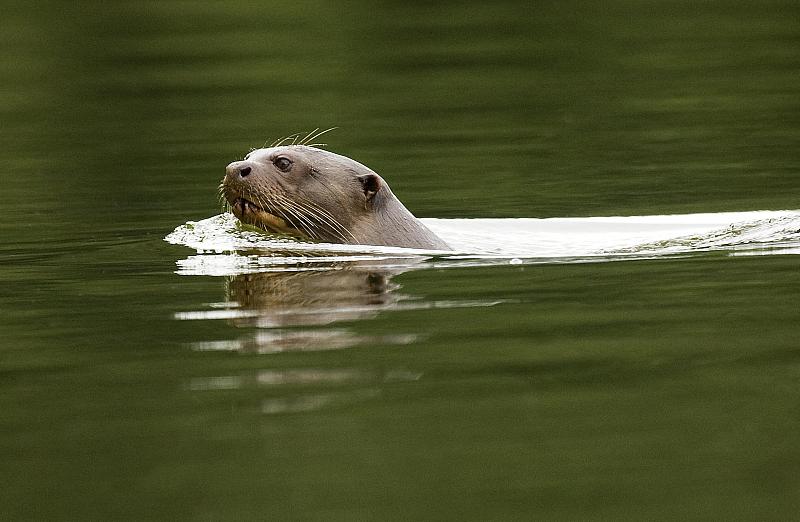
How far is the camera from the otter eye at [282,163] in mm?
9391

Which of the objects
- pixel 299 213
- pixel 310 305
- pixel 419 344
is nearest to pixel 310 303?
pixel 310 305

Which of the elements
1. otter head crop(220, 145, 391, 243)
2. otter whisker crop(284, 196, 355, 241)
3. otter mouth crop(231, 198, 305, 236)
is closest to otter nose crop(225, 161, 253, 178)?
otter head crop(220, 145, 391, 243)

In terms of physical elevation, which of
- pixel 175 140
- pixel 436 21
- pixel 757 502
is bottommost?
pixel 757 502

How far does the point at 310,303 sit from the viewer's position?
758 centimetres

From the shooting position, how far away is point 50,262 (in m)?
9.42

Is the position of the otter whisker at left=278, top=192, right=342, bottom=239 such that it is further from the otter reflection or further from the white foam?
the otter reflection

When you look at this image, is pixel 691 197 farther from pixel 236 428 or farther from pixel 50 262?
pixel 236 428

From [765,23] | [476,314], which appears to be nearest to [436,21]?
[765,23]

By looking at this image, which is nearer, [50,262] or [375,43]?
[50,262]

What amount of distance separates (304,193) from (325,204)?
14 centimetres

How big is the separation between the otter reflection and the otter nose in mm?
693

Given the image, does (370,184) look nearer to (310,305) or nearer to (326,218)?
(326,218)

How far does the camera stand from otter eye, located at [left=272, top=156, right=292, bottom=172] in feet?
30.8

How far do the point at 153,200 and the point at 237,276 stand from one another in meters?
4.04
